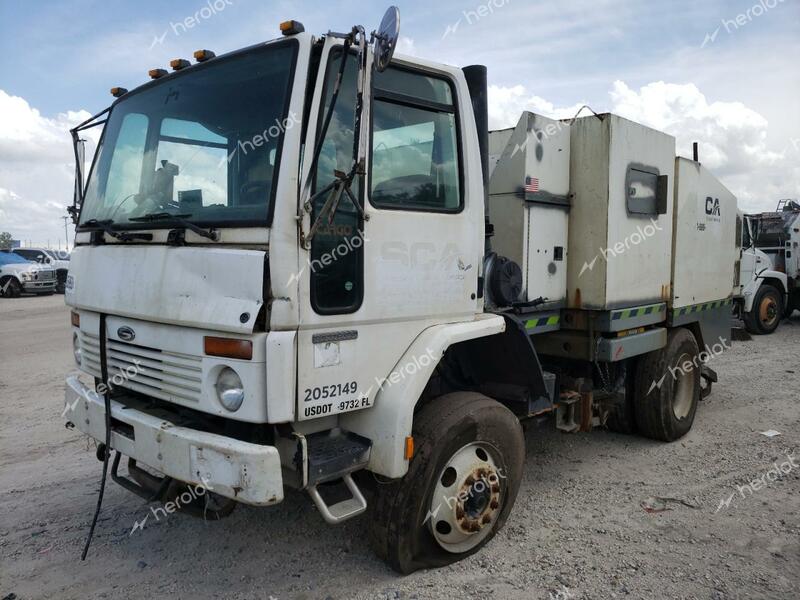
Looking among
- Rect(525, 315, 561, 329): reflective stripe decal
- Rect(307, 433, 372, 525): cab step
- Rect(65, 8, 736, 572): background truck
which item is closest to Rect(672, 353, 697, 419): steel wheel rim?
Rect(525, 315, 561, 329): reflective stripe decal

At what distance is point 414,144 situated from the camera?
3291 millimetres

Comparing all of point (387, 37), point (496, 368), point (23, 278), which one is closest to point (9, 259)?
point (23, 278)

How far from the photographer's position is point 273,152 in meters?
2.79

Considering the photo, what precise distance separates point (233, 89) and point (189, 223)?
0.74 metres

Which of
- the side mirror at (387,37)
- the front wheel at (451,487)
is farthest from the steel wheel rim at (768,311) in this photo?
the side mirror at (387,37)

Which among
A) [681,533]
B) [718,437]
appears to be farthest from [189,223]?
[718,437]

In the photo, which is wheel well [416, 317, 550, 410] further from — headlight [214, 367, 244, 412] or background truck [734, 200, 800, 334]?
background truck [734, 200, 800, 334]

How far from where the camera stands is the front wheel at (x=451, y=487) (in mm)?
3176

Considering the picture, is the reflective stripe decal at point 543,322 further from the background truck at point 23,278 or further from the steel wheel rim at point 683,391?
the background truck at point 23,278

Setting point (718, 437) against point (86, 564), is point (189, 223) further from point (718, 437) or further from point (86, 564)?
point (718, 437)

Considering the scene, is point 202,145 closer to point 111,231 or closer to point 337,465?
point 111,231

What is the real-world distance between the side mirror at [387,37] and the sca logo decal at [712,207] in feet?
14.7

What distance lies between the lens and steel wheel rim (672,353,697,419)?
19.0 feet

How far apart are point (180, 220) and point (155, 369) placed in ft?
2.48
